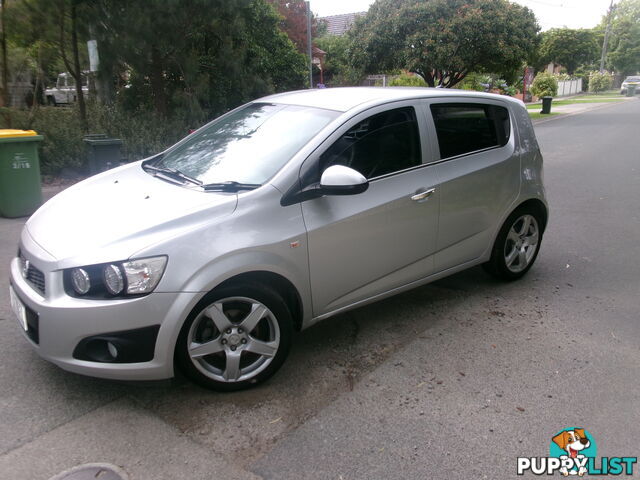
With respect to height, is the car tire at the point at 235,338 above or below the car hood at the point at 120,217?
below

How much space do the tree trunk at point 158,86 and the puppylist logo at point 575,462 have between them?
1190 cm

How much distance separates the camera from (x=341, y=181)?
3.28 m

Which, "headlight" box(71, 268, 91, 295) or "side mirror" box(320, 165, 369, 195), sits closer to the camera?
"headlight" box(71, 268, 91, 295)

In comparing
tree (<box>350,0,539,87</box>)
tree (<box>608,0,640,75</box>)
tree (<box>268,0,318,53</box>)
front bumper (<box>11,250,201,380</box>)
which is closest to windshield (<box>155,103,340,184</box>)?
front bumper (<box>11,250,201,380</box>)

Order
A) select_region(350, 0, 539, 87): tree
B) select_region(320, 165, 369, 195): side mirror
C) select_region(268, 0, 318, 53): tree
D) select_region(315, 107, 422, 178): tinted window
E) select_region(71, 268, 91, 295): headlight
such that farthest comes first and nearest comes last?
select_region(268, 0, 318, 53): tree → select_region(350, 0, 539, 87): tree → select_region(315, 107, 422, 178): tinted window → select_region(320, 165, 369, 195): side mirror → select_region(71, 268, 91, 295): headlight

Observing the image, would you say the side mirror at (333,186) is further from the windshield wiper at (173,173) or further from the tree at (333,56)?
the tree at (333,56)

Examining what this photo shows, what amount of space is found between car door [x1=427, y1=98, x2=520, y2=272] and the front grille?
273 centimetres

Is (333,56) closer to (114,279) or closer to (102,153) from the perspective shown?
(102,153)

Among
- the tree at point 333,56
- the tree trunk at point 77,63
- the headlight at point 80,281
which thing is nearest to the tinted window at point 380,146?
the headlight at point 80,281

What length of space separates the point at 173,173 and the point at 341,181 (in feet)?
4.32

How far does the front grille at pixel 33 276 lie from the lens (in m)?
2.98

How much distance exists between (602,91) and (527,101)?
1203 inches

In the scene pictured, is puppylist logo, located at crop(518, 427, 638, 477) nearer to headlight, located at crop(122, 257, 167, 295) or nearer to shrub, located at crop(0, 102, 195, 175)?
headlight, located at crop(122, 257, 167, 295)

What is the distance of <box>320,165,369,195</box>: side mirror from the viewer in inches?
129
